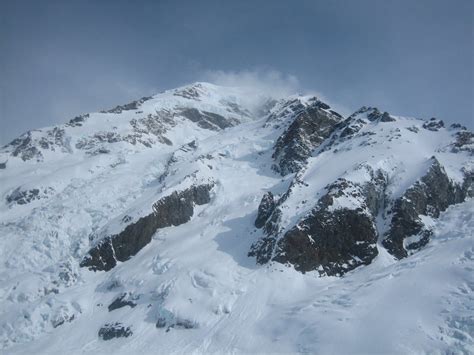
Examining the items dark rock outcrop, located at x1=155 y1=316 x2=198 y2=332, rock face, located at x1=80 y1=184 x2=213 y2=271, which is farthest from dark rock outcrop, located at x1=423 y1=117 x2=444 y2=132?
dark rock outcrop, located at x1=155 y1=316 x2=198 y2=332

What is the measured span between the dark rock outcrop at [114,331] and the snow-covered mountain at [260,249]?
0.55ft

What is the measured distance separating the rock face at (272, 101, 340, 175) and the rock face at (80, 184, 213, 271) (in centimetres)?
1747

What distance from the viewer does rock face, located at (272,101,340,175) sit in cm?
7888

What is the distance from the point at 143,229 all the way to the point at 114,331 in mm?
17908

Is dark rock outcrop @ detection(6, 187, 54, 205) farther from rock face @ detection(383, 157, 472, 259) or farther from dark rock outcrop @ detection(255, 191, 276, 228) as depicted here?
rock face @ detection(383, 157, 472, 259)

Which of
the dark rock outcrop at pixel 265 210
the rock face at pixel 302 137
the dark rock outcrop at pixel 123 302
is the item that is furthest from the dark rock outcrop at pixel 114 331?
the rock face at pixel 302 137

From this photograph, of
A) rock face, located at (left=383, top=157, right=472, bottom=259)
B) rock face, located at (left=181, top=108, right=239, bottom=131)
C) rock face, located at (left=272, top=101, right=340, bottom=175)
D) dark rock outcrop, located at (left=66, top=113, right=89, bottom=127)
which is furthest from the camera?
rock face, located at (left=181, top=108, right=239, bottom=131)

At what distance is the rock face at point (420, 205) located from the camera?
51.4 m

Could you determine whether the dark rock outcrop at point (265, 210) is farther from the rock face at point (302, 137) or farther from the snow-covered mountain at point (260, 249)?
the rock face at point (302, 137)

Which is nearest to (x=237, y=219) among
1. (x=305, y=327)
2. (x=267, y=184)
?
(x=267, y=184)

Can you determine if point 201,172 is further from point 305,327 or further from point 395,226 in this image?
point 305,327

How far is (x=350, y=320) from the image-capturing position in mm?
38250

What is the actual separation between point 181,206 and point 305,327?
106ft

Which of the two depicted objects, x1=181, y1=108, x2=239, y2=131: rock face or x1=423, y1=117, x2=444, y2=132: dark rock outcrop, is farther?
x1=181, y1=108, x2=239, y2=131: rock face
